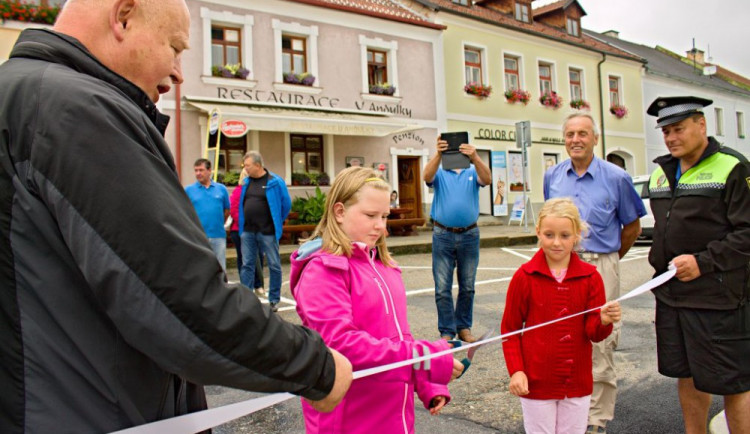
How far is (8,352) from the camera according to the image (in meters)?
1.09

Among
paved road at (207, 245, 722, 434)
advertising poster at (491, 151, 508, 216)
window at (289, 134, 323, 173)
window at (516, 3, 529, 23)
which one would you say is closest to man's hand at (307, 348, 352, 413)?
paved road at (207, 245, 722, 434)

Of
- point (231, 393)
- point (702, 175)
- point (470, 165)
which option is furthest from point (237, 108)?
point (702, 175)

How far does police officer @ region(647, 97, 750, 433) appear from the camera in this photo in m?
2.83

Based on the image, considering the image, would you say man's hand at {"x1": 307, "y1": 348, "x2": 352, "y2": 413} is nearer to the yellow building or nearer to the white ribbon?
the white ribbon

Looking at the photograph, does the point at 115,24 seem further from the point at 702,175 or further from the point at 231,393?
the point at 231,393

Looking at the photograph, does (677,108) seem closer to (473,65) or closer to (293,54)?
(293,54)

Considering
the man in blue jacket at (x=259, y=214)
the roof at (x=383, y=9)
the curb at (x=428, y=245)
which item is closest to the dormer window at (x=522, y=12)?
the roof at (x=383, y=9)

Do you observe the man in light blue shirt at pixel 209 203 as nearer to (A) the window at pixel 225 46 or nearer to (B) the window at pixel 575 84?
(A) the window at pixel 225 46

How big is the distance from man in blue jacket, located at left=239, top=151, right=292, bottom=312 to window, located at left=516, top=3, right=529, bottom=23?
1981 cm

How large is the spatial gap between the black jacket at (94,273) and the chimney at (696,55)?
146ft

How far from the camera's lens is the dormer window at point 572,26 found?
2602 centimetres

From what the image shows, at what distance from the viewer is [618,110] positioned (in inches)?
1015

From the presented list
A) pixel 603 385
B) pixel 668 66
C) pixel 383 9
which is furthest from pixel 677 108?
pixel 668 66

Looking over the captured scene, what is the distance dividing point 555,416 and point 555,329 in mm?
402
